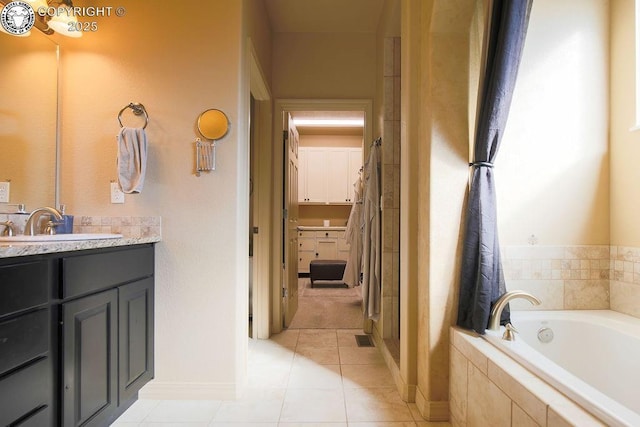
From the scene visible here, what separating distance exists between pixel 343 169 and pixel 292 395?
4981 millimetres

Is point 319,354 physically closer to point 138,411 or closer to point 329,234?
point 138,411

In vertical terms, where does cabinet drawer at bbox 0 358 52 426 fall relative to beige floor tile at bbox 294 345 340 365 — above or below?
above

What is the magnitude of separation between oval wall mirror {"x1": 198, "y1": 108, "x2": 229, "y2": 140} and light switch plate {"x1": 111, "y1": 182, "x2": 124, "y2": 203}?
59 centimetres

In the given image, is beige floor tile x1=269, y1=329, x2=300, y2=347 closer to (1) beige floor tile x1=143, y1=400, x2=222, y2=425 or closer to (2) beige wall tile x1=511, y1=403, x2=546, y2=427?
(1) beige floor tile x1=143, y1=400, x2=222, y2=425

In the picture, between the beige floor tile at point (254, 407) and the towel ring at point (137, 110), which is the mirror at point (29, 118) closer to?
the towel ring at point (137, 110)

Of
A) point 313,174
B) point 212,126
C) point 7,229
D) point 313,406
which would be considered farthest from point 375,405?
point 313,174

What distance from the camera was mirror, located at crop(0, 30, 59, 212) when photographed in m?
1.74

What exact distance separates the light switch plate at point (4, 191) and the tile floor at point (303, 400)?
1.24m

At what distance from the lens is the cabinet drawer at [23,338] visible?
41.8 inches

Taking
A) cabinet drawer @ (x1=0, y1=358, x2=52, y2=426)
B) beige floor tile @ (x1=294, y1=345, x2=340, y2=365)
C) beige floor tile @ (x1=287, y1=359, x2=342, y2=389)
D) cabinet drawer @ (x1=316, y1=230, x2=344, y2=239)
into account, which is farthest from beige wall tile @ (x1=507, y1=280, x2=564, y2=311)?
cabinet drawer @ (x1=316, y1=230, x2=344, y2=239)

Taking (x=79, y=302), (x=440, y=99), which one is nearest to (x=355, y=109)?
(x=440, y=99)

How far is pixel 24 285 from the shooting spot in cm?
114

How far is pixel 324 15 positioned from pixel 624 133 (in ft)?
7.77

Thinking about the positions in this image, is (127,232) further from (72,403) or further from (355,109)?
(355,109)
